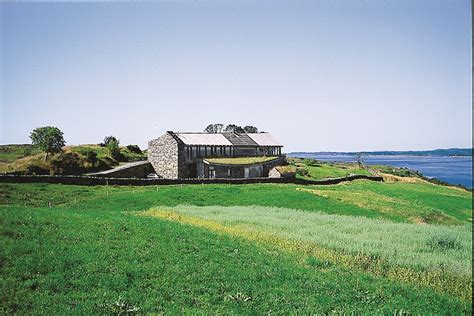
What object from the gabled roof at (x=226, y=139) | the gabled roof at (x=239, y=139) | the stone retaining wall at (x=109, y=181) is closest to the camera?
the stone retaining wall at (x=109, y=181)

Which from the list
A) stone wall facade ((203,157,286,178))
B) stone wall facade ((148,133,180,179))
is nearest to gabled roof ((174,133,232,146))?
stone wall facade ((148,133,180,179))

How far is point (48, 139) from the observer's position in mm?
69062

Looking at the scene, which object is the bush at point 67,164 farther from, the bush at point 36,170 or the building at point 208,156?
the building at point 208,156

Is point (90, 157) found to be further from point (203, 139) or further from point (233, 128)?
point (233, 128)

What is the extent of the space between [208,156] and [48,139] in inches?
1220

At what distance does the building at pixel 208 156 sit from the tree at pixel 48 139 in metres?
18.6

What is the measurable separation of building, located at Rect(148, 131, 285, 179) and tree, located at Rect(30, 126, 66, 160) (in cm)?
1863

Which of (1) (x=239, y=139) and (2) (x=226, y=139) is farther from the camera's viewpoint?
(1) (x=239, y=139)

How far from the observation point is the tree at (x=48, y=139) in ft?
227

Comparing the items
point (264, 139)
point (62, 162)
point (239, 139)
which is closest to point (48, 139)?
point (62, 162)

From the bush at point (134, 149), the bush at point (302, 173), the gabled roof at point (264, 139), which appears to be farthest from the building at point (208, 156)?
the bush at point (134, 149)

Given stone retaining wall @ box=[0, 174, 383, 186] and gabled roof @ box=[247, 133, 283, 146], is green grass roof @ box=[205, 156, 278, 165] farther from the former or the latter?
gabled roof @ box=[247, 133, 283, 146]

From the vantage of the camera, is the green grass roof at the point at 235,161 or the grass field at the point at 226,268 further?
the green grass roof at the point at 235,161

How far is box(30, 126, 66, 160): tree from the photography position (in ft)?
227
